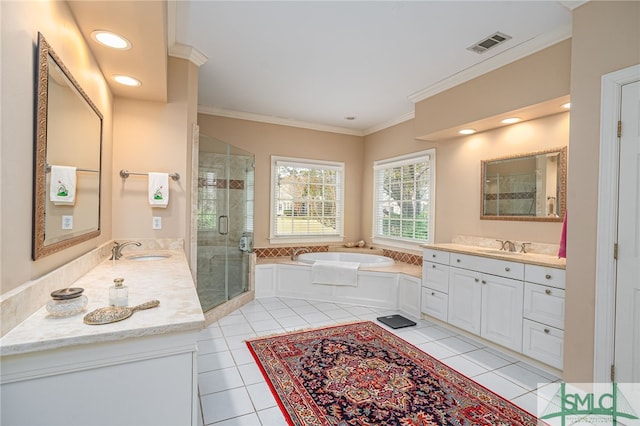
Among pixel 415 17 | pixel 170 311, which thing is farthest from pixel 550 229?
pixel 170 311

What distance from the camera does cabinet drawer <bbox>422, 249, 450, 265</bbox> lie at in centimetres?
347

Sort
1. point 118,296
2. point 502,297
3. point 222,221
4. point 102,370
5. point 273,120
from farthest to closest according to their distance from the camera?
point 273,120
point 222,221
point 502,297
point 118,296
point 102,370

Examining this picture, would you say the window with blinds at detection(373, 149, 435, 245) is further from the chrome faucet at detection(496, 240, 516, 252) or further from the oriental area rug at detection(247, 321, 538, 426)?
the oriental area rug at detection(247, 321, 538, 426)

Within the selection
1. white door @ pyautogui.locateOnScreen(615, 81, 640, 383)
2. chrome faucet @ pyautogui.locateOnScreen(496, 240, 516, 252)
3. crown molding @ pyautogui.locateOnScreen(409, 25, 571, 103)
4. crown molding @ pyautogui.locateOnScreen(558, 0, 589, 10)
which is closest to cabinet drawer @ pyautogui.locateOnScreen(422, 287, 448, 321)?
chrome faucet @ pyautogui.locateOnScreen(496, 240, 516, 252)

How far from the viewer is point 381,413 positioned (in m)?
2.00

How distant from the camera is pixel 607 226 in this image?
80.3 inches

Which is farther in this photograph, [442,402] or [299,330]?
[299,330]

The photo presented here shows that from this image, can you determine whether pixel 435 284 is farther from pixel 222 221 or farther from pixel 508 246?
pixel 222 221

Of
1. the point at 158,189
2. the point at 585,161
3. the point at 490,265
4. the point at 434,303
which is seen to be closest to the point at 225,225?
the point at 158,189

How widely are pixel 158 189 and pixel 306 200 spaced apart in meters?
2.77

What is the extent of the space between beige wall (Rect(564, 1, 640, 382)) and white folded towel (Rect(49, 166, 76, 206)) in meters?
3.17

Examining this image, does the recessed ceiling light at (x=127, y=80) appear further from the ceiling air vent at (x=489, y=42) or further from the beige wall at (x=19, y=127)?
the ceiling air vent at (x=489, y=42)

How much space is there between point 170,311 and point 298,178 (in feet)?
13.5

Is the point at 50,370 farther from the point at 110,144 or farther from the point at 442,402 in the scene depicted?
the point at 110,144
